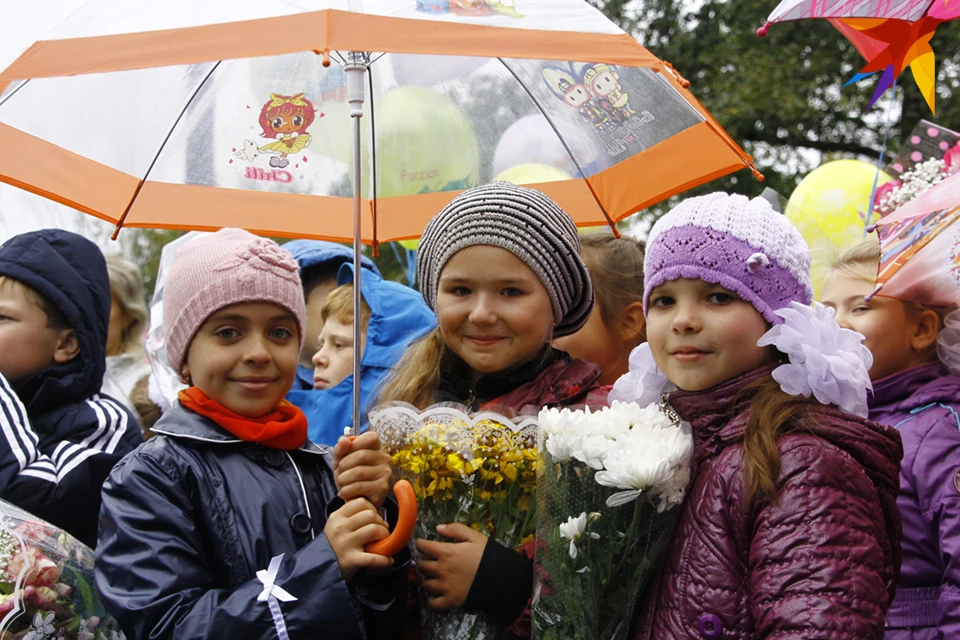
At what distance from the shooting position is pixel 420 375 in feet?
10.3

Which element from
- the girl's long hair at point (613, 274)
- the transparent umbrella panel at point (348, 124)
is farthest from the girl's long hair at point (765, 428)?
the girl's long hair at point (613, 274)

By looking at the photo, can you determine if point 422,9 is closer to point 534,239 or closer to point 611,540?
point 534,239

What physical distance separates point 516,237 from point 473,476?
72 centimetres

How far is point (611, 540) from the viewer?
2264mm

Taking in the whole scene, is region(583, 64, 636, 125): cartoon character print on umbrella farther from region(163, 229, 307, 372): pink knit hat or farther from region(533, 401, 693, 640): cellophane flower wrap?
region(533, 401, 693, 640): cellophane flower wrap

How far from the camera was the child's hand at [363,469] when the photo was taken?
8.22 ft

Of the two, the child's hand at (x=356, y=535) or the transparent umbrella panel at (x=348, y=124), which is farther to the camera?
the transparent umbrella panel at (x=348, y=124)

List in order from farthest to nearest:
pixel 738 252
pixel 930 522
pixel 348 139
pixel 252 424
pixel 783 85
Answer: pixel 783 85
pixel 348 139
pixel 930 522
pixel 252 424
pixel 738 252

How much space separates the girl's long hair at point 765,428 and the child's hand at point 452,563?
676 millimetres

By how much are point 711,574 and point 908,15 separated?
1641mm

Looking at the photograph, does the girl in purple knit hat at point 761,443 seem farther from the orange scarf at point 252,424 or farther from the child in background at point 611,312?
the child in background at point 611,312

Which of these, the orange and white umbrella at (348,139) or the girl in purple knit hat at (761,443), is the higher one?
the orange and white umbrella at (348,139)

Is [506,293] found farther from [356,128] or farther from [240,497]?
[240,497]

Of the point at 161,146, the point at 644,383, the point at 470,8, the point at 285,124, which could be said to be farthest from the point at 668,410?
the point at 161,146
